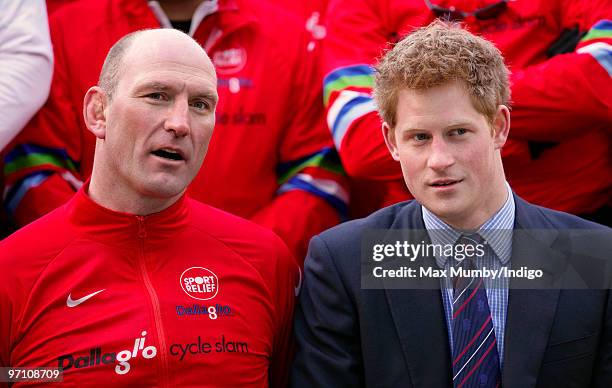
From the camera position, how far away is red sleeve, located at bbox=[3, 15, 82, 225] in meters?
3.82

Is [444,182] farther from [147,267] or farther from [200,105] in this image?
[147,267]

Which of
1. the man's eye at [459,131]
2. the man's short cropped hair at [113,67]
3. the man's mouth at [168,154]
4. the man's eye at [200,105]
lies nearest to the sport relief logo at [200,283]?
the man's mouth at [168,154]

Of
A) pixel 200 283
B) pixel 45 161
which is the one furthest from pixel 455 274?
pixel 45 161

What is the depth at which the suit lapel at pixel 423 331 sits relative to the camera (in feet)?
10.0

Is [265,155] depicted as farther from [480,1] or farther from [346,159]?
[480,1]

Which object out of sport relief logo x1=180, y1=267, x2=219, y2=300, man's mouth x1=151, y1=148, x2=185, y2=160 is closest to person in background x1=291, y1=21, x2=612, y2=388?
sport relief logo x1=180, y1=267, x2=219, y2=300

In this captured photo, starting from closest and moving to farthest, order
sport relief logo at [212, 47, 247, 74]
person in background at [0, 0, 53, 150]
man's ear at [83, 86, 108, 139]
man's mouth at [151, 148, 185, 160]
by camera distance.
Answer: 1. man's mouth at [151, 148, 185, 160]
2. man's ear at [83, 86, 108, 139]
3. person in background at [0, 0, 53, 150]
4. sport relief logo at [212, 47, 247, 74]

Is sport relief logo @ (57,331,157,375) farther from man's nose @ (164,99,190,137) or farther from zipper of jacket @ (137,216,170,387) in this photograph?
man's nose @ (164,99,190,137)

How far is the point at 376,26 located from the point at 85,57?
46.9 inches

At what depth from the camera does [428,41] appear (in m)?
3.17

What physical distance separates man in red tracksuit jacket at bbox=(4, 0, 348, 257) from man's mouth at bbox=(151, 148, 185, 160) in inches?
29.5

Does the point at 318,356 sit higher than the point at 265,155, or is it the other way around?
the point at 265,155

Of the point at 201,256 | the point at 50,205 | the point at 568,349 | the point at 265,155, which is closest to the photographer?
the point at 568,349

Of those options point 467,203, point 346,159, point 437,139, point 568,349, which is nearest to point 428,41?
point 437,139
